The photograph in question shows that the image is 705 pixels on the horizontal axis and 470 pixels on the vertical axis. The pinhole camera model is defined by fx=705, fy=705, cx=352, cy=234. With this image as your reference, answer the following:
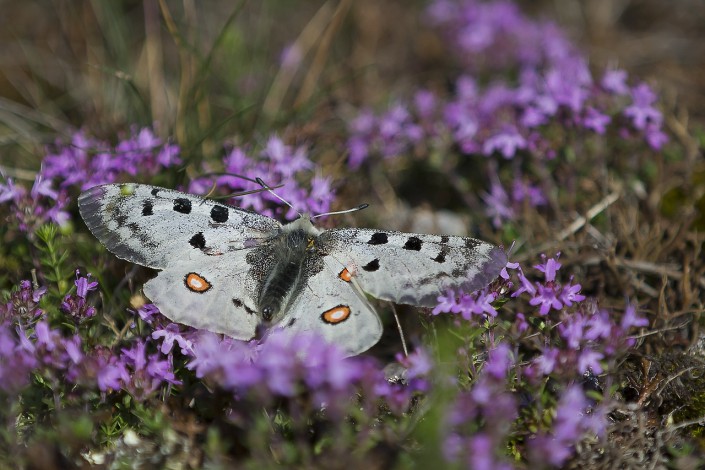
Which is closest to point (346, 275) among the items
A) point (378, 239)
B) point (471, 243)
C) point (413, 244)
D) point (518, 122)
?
point (378, 239)

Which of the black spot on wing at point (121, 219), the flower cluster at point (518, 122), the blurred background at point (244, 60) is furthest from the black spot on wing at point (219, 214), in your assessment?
the flower cluster at point (518, 122)

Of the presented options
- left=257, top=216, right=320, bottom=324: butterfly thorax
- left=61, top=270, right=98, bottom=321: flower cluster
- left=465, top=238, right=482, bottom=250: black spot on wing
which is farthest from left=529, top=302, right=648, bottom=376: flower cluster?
left=61, top=270, right=98, bottom=321: flower cluster

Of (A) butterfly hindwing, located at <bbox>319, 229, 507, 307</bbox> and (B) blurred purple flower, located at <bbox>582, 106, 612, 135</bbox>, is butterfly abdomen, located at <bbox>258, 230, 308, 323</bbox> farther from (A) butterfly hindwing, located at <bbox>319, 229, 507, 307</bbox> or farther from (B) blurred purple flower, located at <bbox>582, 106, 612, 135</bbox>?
(B) blurred purple flower, located at <bbox>582, 106, 612, 135</bbox>

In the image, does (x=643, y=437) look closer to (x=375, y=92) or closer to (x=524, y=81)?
(x=524, y=81)

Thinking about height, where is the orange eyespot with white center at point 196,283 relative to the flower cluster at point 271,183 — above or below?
above

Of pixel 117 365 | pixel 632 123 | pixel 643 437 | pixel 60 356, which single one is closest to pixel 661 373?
pixel 643 437

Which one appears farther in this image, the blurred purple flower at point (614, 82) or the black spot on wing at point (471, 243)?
the blurred purple flower at point (614, 82)

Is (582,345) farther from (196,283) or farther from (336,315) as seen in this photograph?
(196,283)

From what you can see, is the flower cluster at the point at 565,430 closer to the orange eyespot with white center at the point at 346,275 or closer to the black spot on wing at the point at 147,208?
the orange eyespot with white center at the point at 346,275
